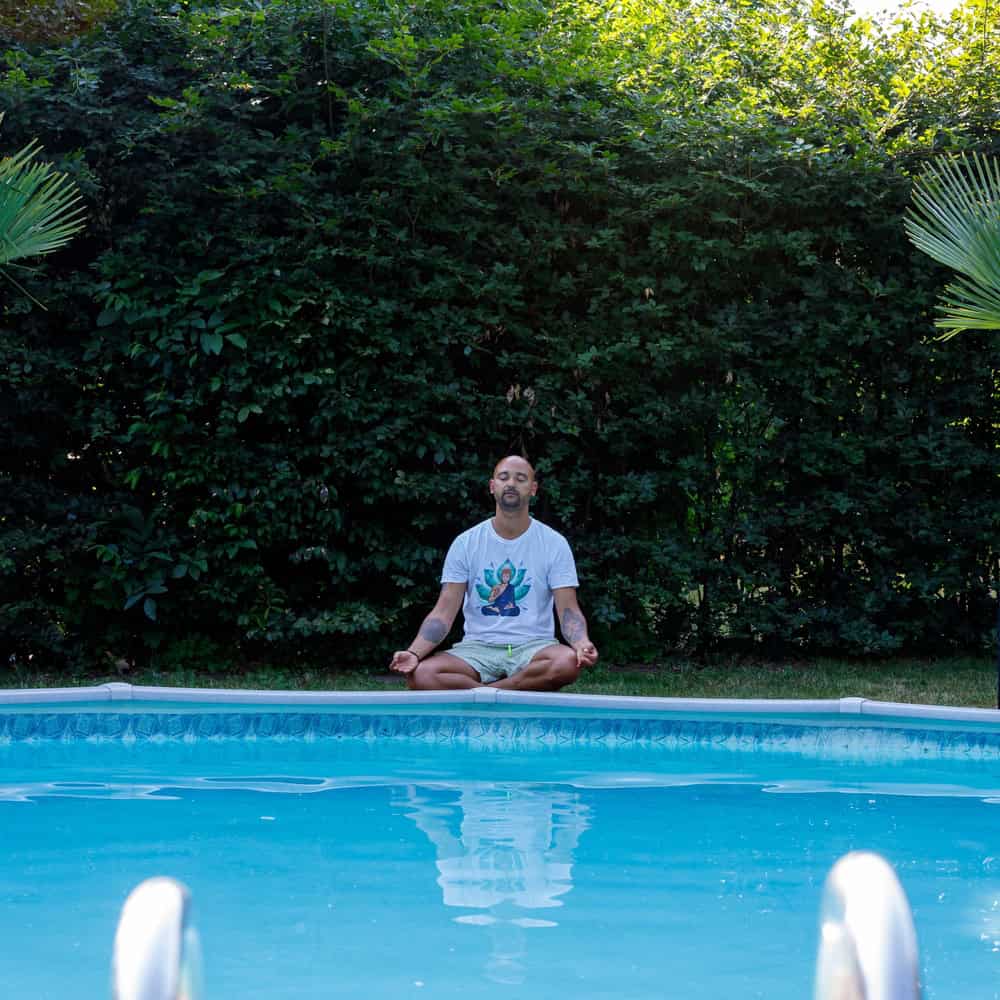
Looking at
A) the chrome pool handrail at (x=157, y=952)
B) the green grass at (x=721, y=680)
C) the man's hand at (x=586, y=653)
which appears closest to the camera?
the chrome pool handrail at (x=157, y=952)

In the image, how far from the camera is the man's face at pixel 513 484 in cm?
635

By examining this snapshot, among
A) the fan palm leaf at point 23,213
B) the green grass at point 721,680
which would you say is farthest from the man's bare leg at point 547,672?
the fan palm leaf at point 23,213

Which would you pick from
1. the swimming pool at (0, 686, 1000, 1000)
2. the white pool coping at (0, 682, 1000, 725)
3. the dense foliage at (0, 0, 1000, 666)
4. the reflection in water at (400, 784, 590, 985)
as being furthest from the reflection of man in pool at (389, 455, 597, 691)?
the reflection in water at (400, 784, 590, 985)

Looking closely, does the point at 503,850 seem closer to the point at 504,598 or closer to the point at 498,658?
the point at 498,658

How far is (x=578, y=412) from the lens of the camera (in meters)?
7.77

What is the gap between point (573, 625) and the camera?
6.27 m

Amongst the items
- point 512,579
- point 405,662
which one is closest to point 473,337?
point 512,579

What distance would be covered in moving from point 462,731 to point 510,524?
120 centimetres

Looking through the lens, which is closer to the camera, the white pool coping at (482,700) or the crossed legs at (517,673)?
the white pool coping at (482,700)

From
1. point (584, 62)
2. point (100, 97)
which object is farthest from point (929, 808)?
point (100, 97)

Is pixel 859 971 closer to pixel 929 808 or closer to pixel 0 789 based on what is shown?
pixel 929 808

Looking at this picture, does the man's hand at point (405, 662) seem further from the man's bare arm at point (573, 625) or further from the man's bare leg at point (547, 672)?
the man's bare arm at point (573, 625)

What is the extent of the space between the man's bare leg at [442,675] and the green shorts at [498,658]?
0.22ft

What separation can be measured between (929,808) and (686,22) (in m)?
5.66
